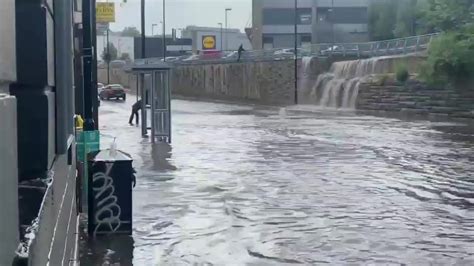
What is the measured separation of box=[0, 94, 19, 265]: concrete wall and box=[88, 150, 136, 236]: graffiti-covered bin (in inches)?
257

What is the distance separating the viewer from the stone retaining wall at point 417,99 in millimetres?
38969

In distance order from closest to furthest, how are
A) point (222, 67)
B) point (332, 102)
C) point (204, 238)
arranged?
point (204, 238), point (332, 102), point (222, 67)

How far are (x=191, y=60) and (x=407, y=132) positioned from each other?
189ft

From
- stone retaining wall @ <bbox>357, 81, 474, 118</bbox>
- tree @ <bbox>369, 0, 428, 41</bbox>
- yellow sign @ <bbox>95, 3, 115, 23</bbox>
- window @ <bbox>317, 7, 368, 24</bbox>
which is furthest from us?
window @ <bbox>317, 7, 368, 24</bbox>

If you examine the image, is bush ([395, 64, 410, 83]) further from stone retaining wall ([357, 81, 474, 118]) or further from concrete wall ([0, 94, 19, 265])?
concrete wall ([0, 94, 19, 265])

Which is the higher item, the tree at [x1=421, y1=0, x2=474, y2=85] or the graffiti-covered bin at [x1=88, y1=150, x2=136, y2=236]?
the tree at [x1=421, y1=0, x2=474, y2=85]

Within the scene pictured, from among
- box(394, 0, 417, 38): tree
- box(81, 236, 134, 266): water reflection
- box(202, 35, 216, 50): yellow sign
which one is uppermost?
box(394, 0, 417, 38): tree

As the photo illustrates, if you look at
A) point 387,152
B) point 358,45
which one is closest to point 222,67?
point 358,45

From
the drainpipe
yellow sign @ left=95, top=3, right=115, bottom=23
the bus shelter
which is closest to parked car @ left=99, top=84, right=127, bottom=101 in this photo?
yellow sign @ left=95, top=3, right=115, bottom=23

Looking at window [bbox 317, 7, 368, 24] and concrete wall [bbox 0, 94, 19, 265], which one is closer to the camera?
concrete wall [bbox 0, 94, 19, 265]

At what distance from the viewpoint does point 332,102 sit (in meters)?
52.7

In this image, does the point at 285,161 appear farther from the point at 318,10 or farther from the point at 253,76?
the point at 318,10

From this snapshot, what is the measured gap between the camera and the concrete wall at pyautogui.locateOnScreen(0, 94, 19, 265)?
206 cm

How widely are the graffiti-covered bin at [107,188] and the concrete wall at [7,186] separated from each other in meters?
6.53
